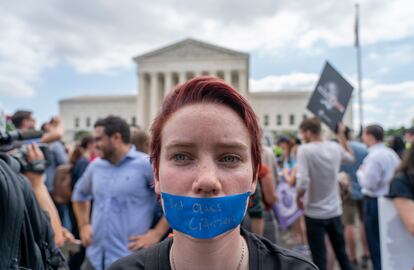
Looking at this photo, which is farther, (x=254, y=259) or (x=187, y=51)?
(x=187, y=51)

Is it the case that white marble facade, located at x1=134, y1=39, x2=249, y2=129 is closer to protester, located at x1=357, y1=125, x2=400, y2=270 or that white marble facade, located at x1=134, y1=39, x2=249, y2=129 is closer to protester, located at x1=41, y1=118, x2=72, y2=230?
protester, located at x1=41, y1=118, x2=72, y2=230

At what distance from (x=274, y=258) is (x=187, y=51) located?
55178 millimetres

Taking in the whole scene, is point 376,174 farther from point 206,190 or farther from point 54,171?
point 54,171

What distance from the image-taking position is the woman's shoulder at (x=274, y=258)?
1046 millimetres

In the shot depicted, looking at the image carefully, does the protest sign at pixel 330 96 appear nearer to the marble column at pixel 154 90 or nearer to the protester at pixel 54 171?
the protester at pixel 54 171

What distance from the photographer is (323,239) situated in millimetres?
3738

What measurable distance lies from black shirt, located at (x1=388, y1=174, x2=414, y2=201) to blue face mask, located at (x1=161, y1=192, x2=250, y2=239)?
5.21 feet

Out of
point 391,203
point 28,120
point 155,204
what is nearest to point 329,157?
point 391,203

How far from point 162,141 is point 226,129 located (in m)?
0.23

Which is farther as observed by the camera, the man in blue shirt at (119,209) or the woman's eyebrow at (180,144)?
the man in blue shirt at (119,209)

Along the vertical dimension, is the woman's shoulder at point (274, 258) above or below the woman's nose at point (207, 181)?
below

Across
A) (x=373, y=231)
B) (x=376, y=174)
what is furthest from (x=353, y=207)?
(x=373, y=231)

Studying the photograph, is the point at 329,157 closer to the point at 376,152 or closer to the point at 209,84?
the point at 376,152

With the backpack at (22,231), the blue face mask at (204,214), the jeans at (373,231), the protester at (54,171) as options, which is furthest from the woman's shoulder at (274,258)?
the protester at (54,171)
